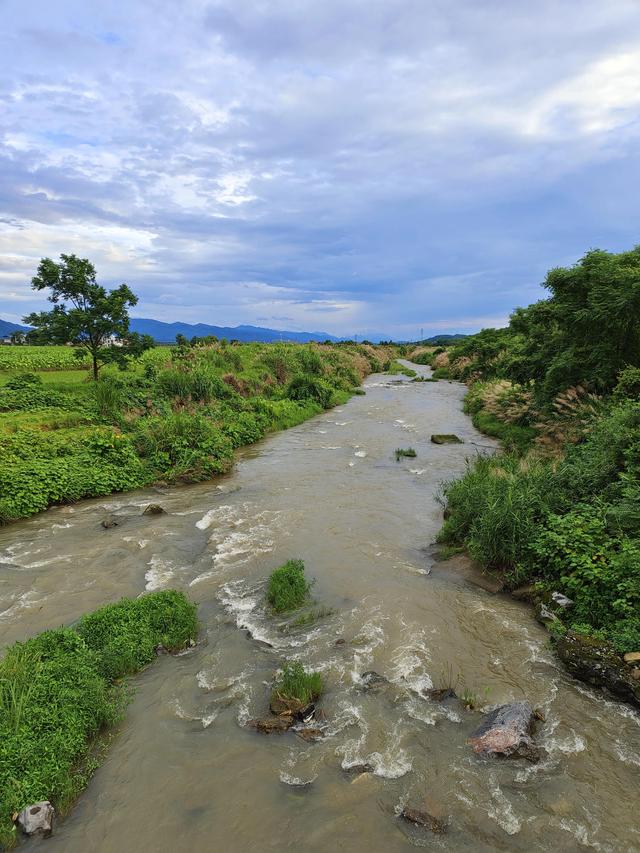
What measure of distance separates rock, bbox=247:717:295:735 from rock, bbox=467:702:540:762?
236 cm

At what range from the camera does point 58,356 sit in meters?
32.8

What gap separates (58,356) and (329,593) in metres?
30.8

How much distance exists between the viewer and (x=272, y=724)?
622 centimetres

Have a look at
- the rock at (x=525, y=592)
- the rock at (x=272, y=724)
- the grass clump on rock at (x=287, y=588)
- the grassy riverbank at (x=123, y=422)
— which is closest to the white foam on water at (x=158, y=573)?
the grass clump on rock at (x=287, y=588)

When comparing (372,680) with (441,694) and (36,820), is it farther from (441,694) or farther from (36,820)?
(36,820)

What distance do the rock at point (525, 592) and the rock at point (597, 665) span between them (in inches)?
62.1

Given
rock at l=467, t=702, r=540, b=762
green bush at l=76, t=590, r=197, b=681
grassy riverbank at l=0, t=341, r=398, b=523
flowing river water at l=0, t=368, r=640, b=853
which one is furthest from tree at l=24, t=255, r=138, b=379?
rock at l=467, t=702, r=540, b=762

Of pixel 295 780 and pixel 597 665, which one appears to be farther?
pixel 597 665

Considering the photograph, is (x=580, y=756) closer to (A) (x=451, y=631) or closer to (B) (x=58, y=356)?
(A) (x=451, y=631)

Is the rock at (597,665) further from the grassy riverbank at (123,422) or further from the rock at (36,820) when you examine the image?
the grassy riverbank at (123,422)

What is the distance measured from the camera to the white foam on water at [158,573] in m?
10.1

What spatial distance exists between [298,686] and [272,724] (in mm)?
607

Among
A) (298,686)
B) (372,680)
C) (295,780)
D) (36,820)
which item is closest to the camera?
(36,820)

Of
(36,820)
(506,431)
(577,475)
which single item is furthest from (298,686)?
(506,431)
